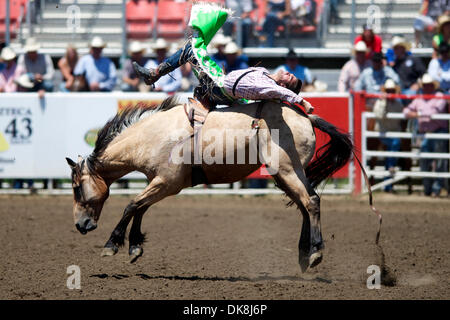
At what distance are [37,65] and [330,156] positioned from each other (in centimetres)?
649

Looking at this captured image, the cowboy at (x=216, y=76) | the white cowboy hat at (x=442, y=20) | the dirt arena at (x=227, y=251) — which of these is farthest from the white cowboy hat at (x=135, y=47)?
the cowboy at (x=216, y=76)

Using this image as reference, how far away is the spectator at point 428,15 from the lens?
11555mm

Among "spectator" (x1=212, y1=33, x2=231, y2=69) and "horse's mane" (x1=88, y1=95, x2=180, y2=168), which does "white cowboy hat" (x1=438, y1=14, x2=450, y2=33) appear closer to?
"spectator" (x1=212, y1=33, x2=231, y2=69)

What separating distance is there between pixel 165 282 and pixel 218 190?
5.22 meters

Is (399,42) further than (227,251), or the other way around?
(399,42)

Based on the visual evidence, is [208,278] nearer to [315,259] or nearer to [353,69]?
[315,259]

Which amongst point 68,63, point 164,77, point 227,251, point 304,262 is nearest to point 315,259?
point 304,262

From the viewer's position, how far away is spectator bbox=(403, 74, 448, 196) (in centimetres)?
1019

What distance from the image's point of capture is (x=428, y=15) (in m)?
11.7

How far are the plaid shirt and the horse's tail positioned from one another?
0.37 m

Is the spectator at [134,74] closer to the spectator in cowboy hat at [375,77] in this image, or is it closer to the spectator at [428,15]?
the spectator in cowboy hat at [375,77]

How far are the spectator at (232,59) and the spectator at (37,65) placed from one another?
2.64 m

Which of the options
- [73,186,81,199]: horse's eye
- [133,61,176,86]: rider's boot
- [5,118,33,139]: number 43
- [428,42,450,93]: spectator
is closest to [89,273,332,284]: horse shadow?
[73,186,81,199]: horse's eye

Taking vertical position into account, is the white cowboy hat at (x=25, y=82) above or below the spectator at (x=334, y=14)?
below
